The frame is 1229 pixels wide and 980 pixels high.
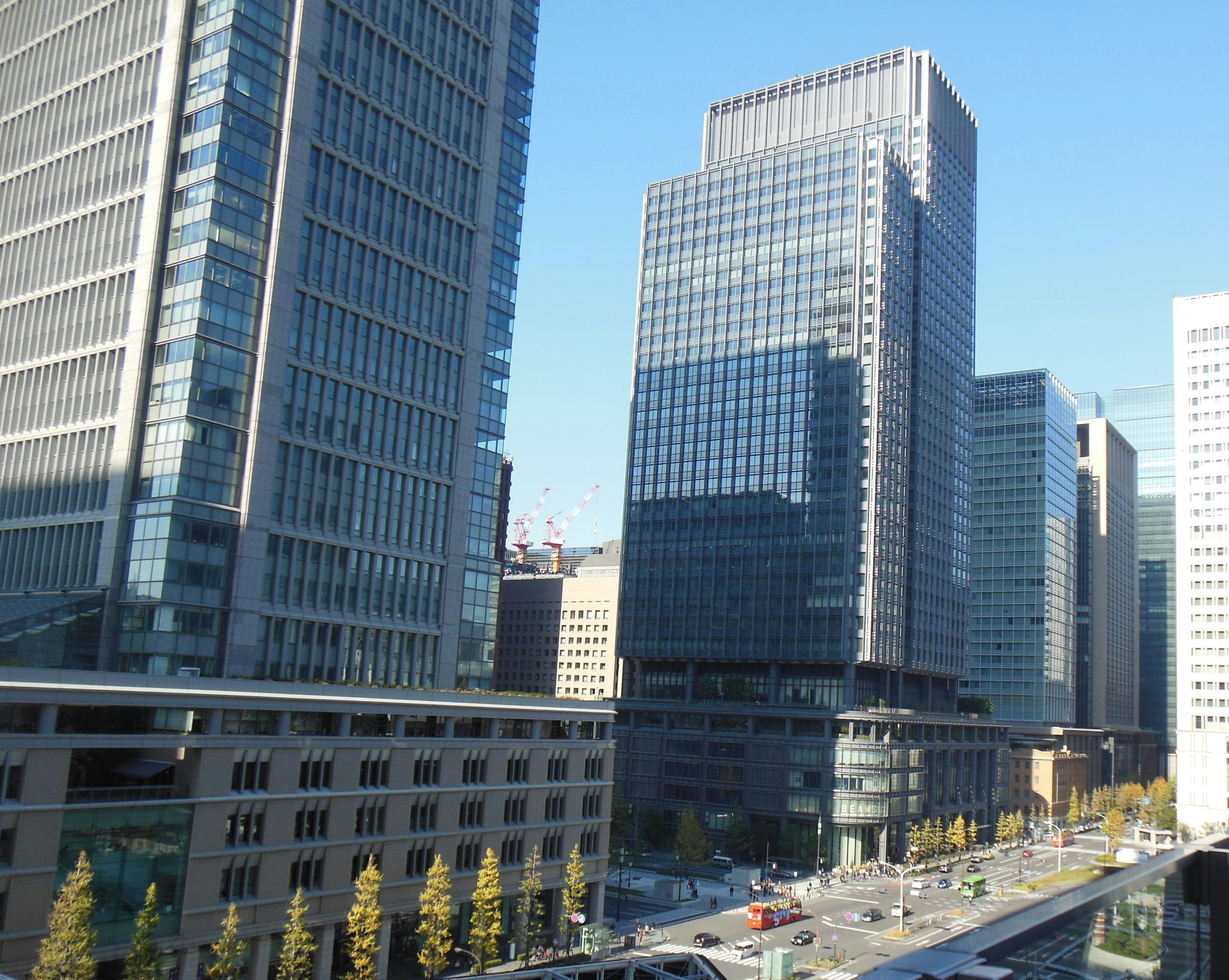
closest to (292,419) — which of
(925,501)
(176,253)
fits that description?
(176,253)

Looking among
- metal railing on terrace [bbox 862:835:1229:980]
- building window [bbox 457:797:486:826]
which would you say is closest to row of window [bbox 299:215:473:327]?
building window [bbox 457:797:486:826]

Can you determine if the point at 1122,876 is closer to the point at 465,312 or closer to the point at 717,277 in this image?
the point at 465,312

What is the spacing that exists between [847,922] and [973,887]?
20.3 metres

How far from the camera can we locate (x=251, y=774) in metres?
74.4

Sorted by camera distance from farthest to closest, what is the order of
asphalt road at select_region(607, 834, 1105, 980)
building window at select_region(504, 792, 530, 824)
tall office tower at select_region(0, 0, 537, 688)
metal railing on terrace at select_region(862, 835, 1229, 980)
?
asphalt road at select_region(607, 834, 1105, 980) < building window at select_region(504, 792, 530, 824) < tall office tower at select_region(0, 0, 537, 688) < metal railing on terrace at select_region(862, 835, 1229, 980)

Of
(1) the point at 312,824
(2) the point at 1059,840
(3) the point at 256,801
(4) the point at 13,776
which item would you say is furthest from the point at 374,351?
(2) the point at 1059,840

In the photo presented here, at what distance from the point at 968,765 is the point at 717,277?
90.3 metres

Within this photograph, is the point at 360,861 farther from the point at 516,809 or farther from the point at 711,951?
the point at 711,951

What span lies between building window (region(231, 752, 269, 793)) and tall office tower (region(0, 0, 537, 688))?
501 inches

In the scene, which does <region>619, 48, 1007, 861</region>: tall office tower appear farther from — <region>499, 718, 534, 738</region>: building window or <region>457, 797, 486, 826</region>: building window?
<region>457, 797, 486, 826</region>: building window

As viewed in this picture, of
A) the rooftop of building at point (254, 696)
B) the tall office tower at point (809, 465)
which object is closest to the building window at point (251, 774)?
the rooftop of building at point (254, 696)

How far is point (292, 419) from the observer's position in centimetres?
9256

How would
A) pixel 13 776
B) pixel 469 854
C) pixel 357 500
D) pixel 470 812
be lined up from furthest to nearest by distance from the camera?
1. pixel 357 500
2. pixel 470 812
3. pixel 469 854
4. pixel 13 776

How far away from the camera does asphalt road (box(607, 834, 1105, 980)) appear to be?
309 feet
